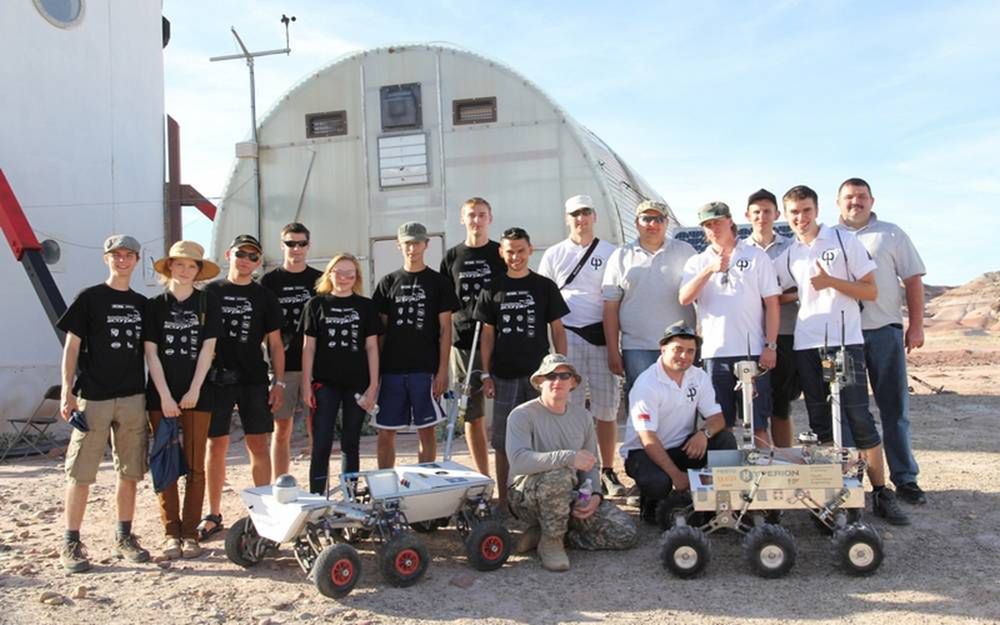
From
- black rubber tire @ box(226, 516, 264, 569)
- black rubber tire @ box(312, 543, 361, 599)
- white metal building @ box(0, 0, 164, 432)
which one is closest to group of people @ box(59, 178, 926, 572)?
black rubber tire @ box(226, 516, 264, 569)

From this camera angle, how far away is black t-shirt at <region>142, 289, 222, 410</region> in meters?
4.94

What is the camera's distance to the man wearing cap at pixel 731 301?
5.24 meters

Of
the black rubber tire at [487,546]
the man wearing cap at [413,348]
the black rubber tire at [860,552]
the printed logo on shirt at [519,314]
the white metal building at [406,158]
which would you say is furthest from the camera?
the white metal building at [406,158]

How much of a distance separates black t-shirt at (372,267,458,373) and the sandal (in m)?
1.44

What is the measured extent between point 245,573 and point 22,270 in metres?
8.91

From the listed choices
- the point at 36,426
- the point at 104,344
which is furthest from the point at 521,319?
the point at 36,426

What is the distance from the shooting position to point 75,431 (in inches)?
187

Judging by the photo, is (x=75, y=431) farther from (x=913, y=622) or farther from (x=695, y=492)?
(x=913, y=622)

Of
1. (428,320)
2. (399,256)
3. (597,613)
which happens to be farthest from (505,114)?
(597,613)

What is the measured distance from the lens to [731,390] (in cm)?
533

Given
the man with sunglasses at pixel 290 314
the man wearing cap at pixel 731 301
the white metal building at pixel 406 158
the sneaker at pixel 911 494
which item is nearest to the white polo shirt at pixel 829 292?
the man wearing cap at pixel 731 301

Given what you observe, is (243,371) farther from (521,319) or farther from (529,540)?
(529,540)

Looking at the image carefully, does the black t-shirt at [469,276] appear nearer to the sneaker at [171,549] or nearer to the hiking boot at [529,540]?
the hiking boot at [529,540]

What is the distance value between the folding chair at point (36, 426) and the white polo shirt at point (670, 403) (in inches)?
299
